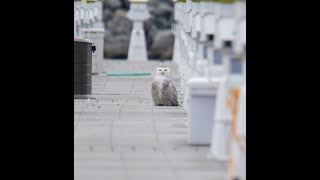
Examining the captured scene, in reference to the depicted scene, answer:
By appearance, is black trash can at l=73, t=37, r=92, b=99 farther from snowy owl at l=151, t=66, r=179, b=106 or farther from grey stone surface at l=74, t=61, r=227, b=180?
snowy owl at l=151, t=66, r=179, b=106

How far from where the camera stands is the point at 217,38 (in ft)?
52.0

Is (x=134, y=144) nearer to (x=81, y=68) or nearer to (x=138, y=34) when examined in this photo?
(x=81, y=68)

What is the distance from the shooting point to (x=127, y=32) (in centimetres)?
6588

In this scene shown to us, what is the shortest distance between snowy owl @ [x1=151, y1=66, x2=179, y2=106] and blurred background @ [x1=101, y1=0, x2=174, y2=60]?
37624mm

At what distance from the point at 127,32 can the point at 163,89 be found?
4107 centimetres

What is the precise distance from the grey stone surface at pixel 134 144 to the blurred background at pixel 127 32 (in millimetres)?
35812

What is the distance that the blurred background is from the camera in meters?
64.4

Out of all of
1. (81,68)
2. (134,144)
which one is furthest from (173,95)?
(134,144)

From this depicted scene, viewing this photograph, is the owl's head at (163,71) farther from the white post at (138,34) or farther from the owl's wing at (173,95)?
the white post at (138,34)

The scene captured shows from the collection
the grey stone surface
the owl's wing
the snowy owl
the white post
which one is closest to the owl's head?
the snowy owl
